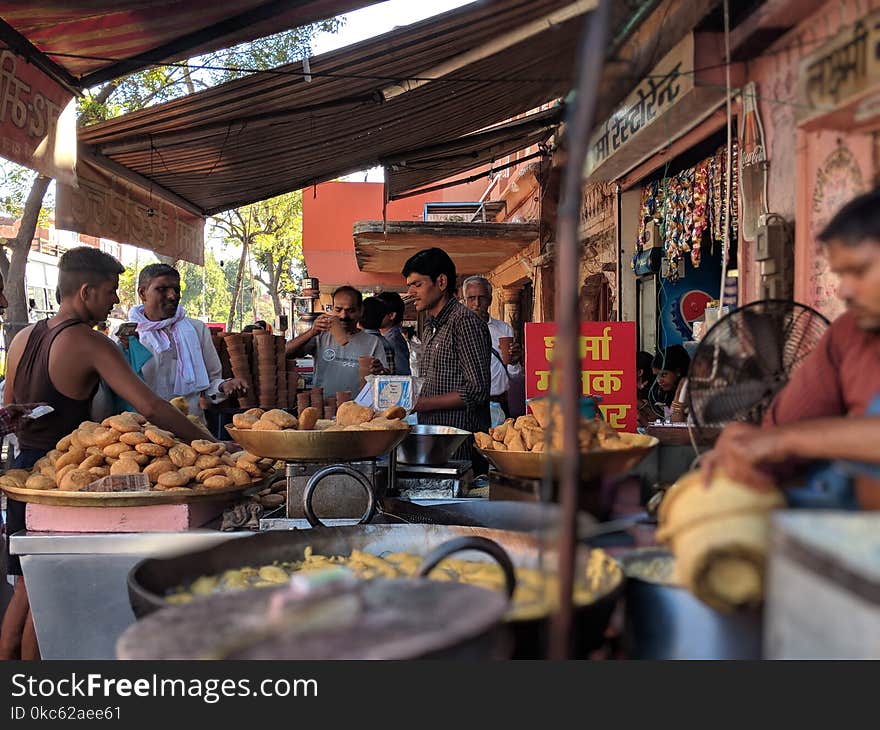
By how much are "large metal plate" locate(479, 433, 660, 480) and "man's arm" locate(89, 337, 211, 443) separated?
135 centimetres

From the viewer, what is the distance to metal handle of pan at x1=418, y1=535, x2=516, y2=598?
1159mm

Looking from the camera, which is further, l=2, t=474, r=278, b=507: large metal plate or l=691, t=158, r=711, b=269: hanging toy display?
l=691, t=158, r=711, b=269: hanging toy display

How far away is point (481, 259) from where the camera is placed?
10938 mm

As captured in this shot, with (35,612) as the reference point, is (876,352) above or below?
above

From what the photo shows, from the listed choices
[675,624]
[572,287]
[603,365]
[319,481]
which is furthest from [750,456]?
[603,365]

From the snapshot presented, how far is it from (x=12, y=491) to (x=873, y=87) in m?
2.66

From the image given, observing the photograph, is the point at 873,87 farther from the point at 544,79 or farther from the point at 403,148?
the point at 403,148

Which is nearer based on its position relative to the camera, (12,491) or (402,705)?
(402,705)

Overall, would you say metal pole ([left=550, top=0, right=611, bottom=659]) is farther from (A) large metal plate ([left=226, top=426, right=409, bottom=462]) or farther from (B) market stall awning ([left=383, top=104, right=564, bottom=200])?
(B) market stall awning ([left=383, top=104, right=564, bottom=200])

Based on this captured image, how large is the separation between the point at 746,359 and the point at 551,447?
648 millimetres

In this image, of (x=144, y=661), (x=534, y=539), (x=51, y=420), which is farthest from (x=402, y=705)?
(x=51, y=420)

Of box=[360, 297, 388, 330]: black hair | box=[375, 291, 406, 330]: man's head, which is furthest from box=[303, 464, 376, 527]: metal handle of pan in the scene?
box=[375, 291, 406, 330]: man's head

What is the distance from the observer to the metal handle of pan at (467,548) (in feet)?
3.80

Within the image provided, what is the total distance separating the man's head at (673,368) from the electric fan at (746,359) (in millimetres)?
4074
